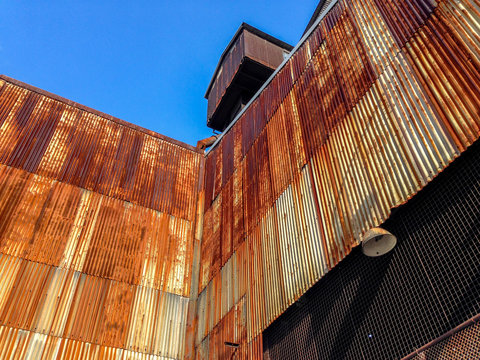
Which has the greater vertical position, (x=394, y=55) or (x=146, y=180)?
(x=146, y=180)

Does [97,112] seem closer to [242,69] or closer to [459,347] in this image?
[242,69]

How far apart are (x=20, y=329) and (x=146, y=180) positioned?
30.6 feet

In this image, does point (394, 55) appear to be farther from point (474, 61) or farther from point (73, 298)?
point (73, 298)

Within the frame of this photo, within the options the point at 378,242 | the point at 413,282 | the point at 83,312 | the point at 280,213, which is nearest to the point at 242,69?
the point at 280,213

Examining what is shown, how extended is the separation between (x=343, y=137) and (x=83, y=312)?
474 inches

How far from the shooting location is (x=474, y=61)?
26.9 ft

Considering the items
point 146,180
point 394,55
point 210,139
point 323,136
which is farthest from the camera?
point 210,139

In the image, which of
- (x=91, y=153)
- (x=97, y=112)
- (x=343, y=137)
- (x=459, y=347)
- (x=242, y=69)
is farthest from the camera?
(x=242, y=69)

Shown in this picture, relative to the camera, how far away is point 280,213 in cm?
1388

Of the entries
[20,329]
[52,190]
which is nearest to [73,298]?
[20,329]

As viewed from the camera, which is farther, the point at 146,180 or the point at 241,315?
the point at 146,180

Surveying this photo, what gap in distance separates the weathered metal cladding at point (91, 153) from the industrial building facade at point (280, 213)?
0.26ft

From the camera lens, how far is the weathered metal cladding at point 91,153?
62.2ft

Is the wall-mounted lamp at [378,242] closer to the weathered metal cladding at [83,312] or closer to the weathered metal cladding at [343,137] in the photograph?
the weathered metal cladding at [343,137]
